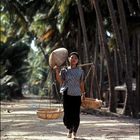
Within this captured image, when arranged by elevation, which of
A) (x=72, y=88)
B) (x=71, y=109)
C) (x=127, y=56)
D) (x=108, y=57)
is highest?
(x=108, y=57)

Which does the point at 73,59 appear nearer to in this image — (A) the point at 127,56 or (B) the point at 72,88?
A: (B) the point at 72,88

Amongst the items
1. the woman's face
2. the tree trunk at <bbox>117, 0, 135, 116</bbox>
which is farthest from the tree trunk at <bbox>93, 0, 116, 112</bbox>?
the woman's face

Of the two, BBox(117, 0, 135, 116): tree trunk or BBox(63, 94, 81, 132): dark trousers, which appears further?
BBox(117, 0, 135, 116): tree trunk

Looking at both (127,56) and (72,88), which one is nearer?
(72,88)

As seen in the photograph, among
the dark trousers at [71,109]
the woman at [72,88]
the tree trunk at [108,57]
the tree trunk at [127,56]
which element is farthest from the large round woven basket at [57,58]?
the tree trunk at [108,57]

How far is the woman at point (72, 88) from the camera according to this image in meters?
10.0

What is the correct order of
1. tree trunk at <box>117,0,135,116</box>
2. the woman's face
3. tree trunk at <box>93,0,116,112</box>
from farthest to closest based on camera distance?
1. tree trunk at <box>93,0,116,112</box>
2. tree trunk at <box>117,0,135,116</box>
3. the woman's face

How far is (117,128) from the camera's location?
12.8 m

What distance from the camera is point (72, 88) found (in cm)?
1000

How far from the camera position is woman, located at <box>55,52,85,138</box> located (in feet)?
32.8

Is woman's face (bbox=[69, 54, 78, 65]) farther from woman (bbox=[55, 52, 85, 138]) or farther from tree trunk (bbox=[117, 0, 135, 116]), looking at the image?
tree trunk (bbox=[117, 0, 135, 116])

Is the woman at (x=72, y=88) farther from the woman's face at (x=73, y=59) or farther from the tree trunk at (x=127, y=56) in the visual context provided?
the tree trunk at (x=127, y=56)

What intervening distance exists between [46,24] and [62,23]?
3.90m

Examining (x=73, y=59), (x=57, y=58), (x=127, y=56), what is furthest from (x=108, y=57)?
(x=73, y=59)
